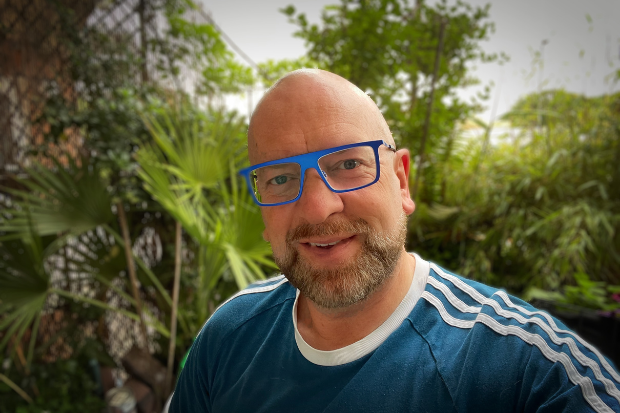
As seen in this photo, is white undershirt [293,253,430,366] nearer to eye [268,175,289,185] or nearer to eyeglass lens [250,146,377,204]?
eyeglass lens [250,146,377,204]

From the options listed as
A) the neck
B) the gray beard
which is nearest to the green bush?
the neck

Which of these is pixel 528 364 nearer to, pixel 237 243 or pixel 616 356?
pixel 616 356

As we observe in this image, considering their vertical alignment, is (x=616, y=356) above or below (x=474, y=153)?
below

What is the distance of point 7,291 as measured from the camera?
189 cm

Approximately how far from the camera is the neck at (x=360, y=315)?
0.81 metres

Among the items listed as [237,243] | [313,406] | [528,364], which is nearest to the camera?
[528,364]

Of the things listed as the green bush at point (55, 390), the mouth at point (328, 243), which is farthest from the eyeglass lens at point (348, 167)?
the green bush at point (55, 390)

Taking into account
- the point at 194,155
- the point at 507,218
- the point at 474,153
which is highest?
the point at 194,155

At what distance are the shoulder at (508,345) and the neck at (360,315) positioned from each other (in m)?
0.07

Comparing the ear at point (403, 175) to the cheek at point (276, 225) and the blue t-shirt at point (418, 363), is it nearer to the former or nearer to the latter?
the blue t-shirt at point (418, 363)

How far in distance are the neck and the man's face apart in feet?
0.17

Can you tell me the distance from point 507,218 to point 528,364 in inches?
89.3

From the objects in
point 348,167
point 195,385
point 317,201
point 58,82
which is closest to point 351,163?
point 348,167

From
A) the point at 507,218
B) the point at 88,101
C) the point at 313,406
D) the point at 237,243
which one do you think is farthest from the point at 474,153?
the point at 88,101
